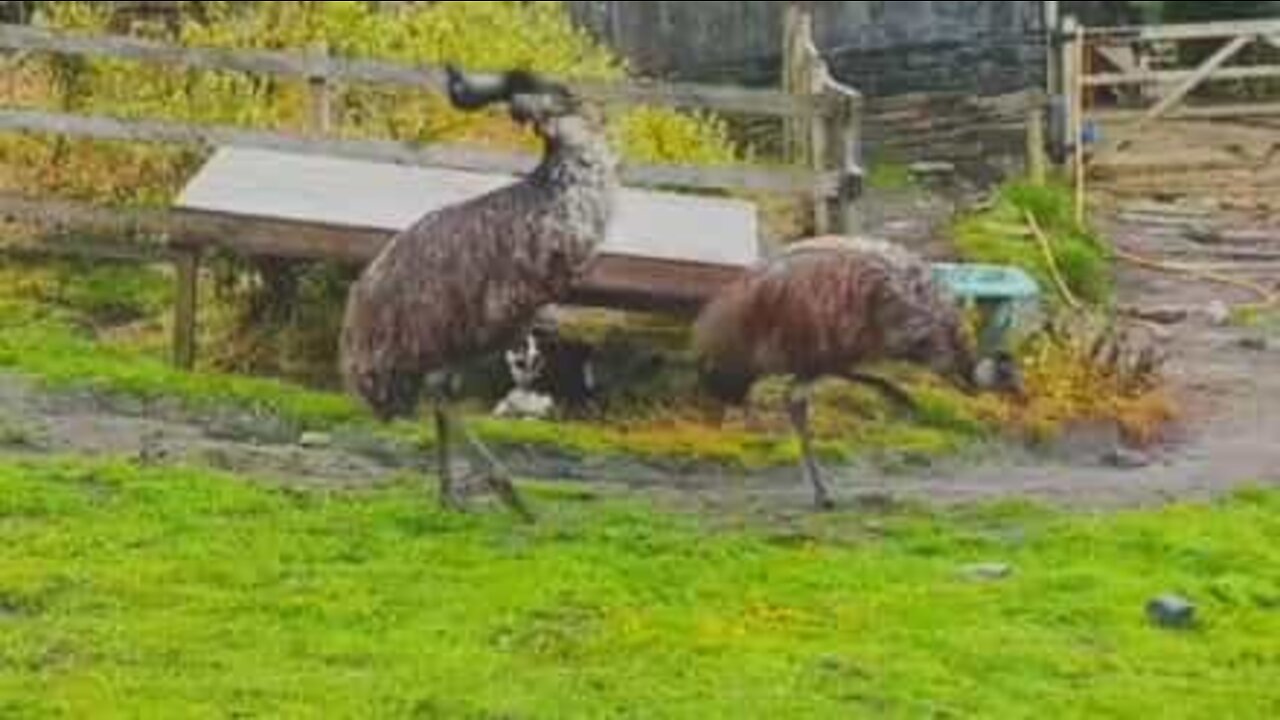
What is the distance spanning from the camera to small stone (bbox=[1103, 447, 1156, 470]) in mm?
14266

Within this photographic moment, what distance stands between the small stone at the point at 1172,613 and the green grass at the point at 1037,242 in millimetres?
5737

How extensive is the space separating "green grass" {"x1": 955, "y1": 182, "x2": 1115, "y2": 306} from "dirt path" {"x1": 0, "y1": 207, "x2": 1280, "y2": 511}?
259 centimetres

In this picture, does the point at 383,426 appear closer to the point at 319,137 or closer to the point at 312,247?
the point at 312,247

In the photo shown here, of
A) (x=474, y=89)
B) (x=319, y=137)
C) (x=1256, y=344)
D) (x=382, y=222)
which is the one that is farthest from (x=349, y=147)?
(x=1256, y=344)

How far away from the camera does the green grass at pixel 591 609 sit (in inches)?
387

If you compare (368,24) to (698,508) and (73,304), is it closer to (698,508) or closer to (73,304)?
(73,304)

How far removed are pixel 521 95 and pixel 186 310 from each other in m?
3.16

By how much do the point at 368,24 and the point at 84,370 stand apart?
6.00 metres

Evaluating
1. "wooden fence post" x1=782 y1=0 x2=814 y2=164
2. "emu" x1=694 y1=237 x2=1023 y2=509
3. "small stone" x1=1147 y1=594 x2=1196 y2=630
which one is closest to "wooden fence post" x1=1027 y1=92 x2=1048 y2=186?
"wooden fence post" x1=782 y1=0 x2=814 y2=164

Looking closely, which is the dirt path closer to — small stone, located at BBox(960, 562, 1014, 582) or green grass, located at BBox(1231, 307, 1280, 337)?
small stone, located at BBox(960, 562, 1014, 582)

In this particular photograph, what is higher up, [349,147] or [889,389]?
[349,147]

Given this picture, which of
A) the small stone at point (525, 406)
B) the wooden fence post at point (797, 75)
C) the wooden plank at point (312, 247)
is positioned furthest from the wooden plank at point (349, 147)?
the wooden fence post at point (797, 75)

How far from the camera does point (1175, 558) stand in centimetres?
1209

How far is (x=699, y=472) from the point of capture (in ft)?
45.1
